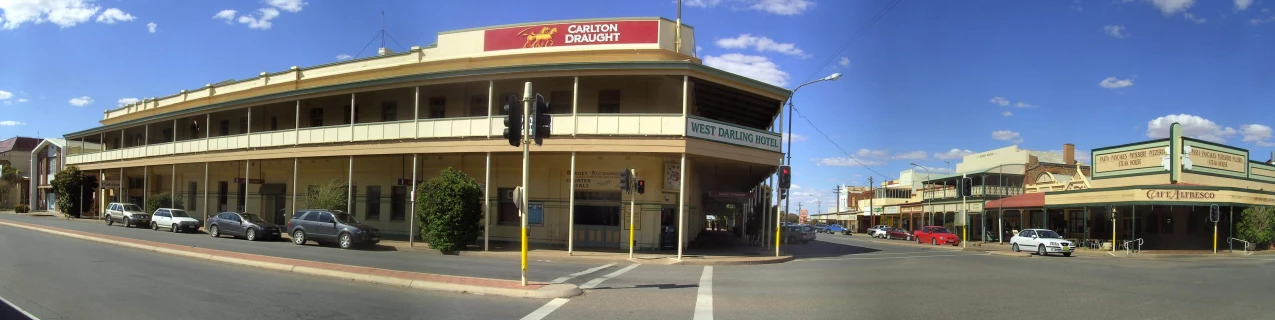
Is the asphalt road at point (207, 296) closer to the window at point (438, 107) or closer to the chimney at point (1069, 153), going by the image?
the window at point (438, 107)

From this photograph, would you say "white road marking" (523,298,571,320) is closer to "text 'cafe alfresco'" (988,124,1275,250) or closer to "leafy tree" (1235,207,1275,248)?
"text 'cafe alfresco'" (988,124,1275,250)

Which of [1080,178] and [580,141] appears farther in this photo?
[1080,178]

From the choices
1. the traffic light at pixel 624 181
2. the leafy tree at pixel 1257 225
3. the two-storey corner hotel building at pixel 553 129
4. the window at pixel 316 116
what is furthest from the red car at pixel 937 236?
the window at pixel 316 116

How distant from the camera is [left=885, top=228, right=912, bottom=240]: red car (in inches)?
1927

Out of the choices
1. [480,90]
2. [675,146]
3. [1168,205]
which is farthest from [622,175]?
[1168,205]

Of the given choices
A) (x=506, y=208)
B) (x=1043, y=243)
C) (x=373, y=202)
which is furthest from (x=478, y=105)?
(x=1043, y=243)

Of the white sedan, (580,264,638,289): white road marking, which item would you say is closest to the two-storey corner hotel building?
(580,264,638,289): white road marking

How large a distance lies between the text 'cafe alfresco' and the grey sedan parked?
3663 centimetres

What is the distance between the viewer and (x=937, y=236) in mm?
42125

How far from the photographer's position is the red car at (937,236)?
41.7 meters

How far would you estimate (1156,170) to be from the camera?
35094mm

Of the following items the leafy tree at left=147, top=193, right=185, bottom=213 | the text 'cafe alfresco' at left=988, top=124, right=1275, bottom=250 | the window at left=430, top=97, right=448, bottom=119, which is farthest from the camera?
the leafy tree at left=147, top=193, right=185, bottom=213

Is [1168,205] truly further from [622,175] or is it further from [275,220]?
[275,220]

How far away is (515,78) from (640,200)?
19.9 feet
